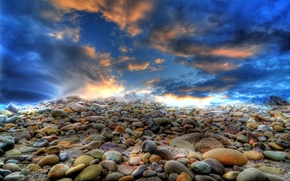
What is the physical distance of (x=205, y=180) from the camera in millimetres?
2604

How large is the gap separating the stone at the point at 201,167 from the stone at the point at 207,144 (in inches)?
40.4

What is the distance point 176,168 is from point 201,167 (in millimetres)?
429

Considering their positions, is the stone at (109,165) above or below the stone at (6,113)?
below

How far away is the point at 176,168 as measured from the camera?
8.96 ft

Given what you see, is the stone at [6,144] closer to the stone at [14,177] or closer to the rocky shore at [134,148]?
the rocky shore at [134,148]

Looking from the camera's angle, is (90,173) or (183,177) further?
(90,173)

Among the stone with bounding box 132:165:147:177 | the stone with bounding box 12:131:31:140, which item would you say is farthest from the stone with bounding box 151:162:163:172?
the stone with bounding box 12:131:31:140

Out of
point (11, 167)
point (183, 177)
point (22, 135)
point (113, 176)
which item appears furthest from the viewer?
point (22, 135)

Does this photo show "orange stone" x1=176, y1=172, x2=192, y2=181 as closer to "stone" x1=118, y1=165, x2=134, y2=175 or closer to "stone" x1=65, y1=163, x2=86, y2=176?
"stone" x1=118, y1=165, x2=134, y2=175

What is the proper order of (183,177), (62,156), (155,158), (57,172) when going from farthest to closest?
1. (62,156)
2. (155,158)
3. (57,172)
4. (183,177)

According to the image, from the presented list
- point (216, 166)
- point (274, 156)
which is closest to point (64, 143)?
point (216, 166)

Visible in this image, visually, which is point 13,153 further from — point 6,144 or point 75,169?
point 75,169

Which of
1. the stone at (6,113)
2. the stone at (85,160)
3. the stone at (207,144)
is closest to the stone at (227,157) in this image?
the stone at (207,144)

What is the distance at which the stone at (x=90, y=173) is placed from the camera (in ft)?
8.75
